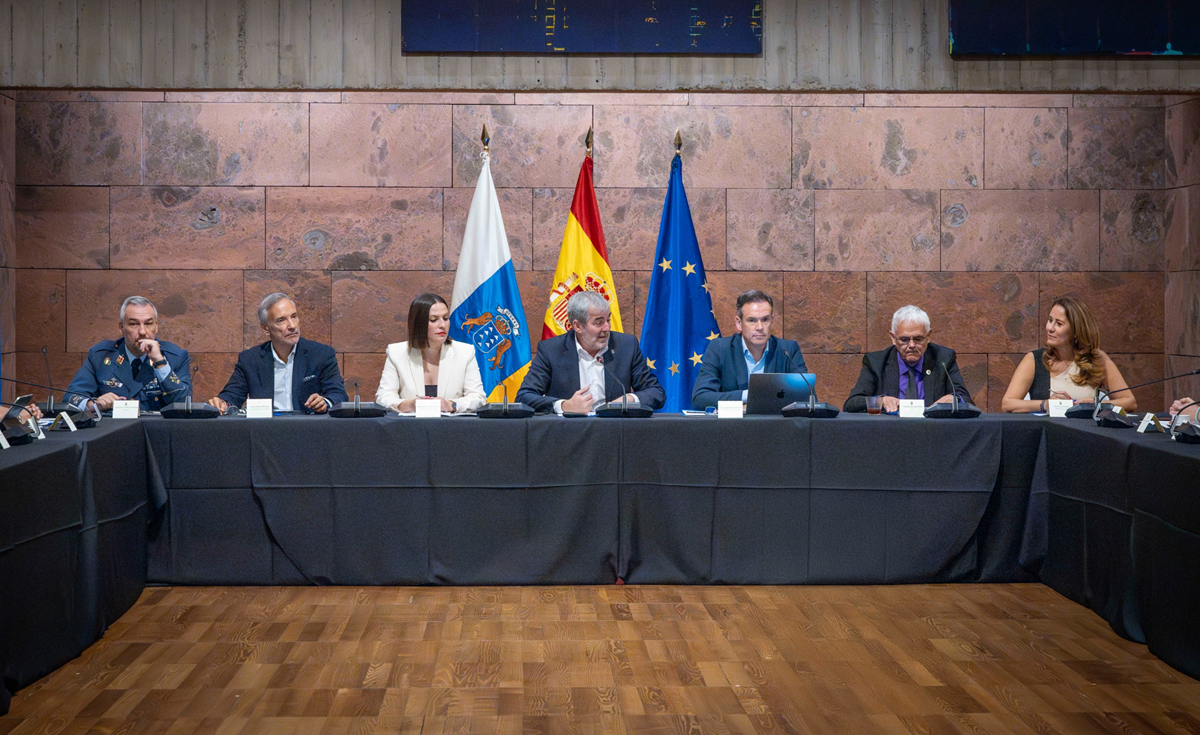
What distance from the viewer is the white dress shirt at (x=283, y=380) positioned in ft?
14.3

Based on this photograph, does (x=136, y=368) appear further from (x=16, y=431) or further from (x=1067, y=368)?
(x=1067, y=368)

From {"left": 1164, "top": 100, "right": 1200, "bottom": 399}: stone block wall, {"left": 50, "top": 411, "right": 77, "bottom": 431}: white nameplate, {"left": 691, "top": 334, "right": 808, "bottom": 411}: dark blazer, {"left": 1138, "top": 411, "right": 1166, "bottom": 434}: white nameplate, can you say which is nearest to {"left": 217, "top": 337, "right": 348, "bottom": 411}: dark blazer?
{"left": 50, "top": 411, "right": 77, "bottom": 431}: white nameplate

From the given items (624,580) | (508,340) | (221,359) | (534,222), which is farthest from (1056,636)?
(221,359)

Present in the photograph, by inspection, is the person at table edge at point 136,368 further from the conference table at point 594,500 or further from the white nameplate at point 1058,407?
the white nameplate at point 1058,407

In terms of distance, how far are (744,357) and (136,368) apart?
8.88ft

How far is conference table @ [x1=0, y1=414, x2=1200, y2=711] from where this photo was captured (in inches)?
143

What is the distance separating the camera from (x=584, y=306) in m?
4.15

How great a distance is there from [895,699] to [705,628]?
75 cm

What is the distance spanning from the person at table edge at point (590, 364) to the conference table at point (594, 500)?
1.69 feet

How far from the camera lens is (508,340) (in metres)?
5.26

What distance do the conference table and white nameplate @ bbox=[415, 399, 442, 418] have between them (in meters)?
0.06

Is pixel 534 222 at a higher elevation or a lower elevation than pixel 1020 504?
higher

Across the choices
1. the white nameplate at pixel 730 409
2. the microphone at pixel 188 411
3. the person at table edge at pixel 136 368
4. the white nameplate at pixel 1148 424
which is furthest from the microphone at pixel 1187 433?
the person at table edge at pixel 136 368

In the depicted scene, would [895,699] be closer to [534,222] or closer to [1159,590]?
[1159,590]
